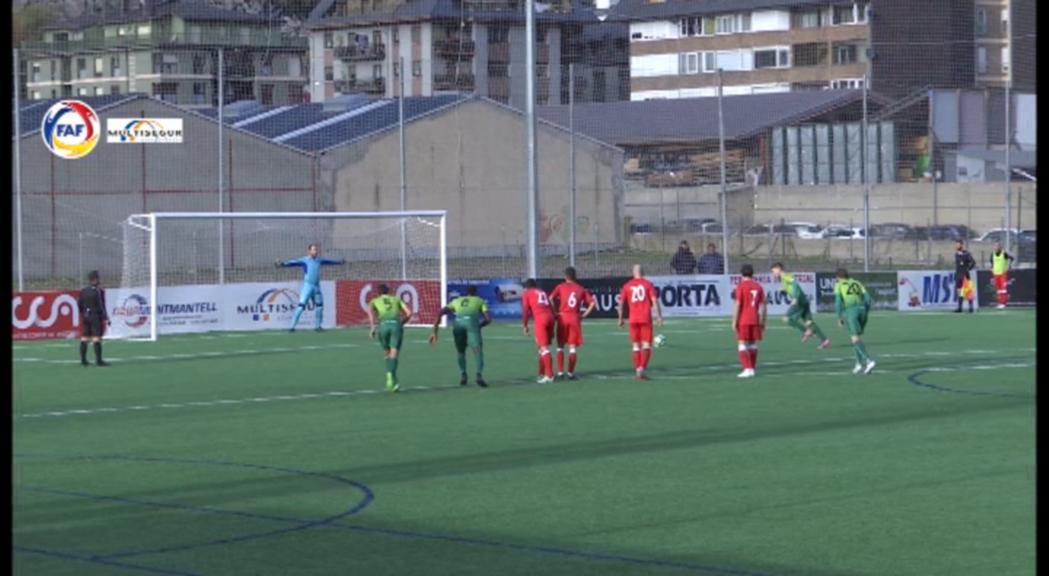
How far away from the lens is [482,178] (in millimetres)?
55250

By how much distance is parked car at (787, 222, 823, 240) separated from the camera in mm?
56219

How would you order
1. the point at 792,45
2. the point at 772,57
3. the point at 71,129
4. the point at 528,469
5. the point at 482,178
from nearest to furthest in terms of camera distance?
the point at 528,469 < the point at 71,129 < the point at 482,178 < the point at 792,45 < the point at 772,57

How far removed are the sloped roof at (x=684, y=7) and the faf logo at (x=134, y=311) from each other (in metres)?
22.9

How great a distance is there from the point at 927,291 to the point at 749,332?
22.5 meters

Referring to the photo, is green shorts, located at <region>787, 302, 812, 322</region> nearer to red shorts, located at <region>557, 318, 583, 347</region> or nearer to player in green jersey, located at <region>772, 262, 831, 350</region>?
player in green jersey, located at <region>772, 262, 831, 350</region>

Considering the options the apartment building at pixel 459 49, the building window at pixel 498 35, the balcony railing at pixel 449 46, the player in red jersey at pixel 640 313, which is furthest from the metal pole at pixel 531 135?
the balcony railing at pixel 449 46

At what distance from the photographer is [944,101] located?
5247 cm

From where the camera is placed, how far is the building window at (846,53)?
7303 cm

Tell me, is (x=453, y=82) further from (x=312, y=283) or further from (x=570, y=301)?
(x=570, y=301)

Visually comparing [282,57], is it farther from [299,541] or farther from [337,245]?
[299,541]

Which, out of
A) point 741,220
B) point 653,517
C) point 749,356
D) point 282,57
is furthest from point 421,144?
point 653,517

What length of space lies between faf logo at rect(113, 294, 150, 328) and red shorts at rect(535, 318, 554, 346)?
14.2 m

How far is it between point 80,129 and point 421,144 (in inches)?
541

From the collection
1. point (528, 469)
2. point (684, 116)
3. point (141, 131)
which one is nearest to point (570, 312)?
point (528, 469)
